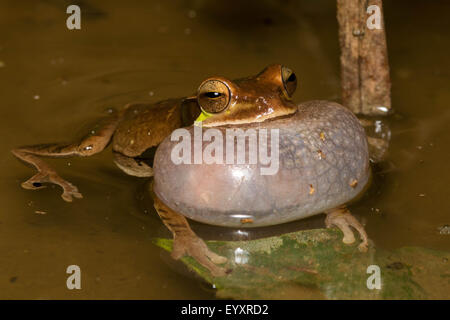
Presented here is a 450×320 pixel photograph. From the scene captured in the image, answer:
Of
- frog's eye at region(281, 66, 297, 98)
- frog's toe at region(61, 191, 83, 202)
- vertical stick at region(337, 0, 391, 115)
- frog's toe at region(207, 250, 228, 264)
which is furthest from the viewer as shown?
vertical stick at region(337, 0, 391, 115)

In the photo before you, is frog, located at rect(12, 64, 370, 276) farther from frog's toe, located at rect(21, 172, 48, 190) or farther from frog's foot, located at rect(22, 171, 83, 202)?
frog's toe, located at rect(21, 172, 48, 190)

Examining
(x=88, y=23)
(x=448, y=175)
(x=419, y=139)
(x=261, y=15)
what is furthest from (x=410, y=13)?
(x=88, y=23)

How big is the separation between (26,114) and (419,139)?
2.85 meters

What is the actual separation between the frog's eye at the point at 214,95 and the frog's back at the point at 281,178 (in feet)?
0.40

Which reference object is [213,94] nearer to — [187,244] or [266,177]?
[266,177]

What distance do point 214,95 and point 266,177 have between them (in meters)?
0.52

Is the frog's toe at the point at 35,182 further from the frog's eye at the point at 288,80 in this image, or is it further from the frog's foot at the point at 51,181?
the frog's eye at the point at 288,80

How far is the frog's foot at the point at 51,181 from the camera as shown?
3.71 m

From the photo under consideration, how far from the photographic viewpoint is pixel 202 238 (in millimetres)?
3314

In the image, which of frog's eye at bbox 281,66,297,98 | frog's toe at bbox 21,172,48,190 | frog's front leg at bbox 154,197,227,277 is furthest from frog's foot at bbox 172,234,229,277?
frog's toe at bbox 21,172,48,190

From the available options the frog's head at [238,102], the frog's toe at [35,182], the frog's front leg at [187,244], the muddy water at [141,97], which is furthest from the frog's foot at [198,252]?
the frog's toe at [35,182]

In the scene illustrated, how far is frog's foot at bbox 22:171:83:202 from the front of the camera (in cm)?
371

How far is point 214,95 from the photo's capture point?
3.19 metres

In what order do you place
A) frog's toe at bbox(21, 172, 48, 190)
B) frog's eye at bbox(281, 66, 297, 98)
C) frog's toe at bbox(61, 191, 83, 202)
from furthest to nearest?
frog's toe at bbox(21, 172, 48, 190)
frog's toe at bbox(61, 191, 83, 202)
frog's eye at bbox(281, 66, 297, 98)
